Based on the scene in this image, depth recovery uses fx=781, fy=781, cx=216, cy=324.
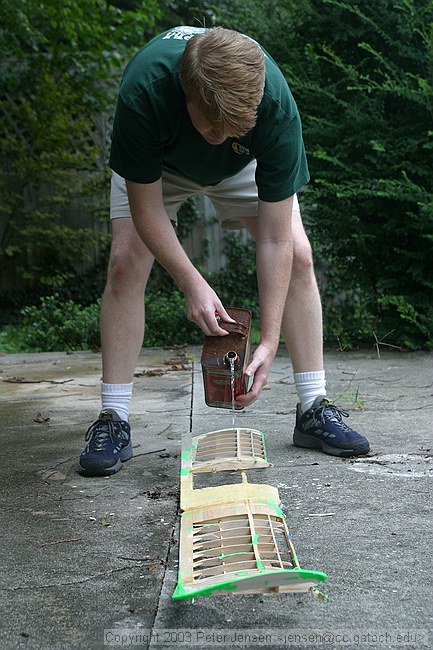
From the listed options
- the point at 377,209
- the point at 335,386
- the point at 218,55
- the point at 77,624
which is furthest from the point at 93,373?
the point at 77,624

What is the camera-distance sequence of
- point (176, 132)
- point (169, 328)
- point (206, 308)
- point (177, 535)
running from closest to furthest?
point (177, 535) < point (206, 308) < point (176, 132) < point (169, 328)

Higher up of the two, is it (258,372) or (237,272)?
(258,372)

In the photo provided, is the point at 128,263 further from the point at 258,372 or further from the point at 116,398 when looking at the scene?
Result: the point at 258,372

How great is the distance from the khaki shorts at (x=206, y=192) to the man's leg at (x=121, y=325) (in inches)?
3.1

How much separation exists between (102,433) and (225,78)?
1.25 metres

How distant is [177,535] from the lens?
1.85m

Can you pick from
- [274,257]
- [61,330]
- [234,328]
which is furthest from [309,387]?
[61,330]

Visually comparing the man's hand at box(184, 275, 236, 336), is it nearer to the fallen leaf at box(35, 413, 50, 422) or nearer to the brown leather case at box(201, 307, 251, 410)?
the brown leather case at box(201, 307, 251, 410)

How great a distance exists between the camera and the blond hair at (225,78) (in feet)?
6.25

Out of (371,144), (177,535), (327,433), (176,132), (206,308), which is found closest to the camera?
(177,535)

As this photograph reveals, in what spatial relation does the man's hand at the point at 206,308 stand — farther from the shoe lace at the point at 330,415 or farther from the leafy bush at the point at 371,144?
A: the leafy bush at the point at 371,144

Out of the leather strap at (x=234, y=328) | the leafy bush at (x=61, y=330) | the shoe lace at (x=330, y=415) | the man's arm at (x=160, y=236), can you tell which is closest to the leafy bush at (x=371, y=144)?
the leafy bush at (x=61, y=330)

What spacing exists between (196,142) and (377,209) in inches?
128

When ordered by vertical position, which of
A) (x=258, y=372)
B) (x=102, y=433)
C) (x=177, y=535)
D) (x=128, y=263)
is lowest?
(x=102, y=433)
